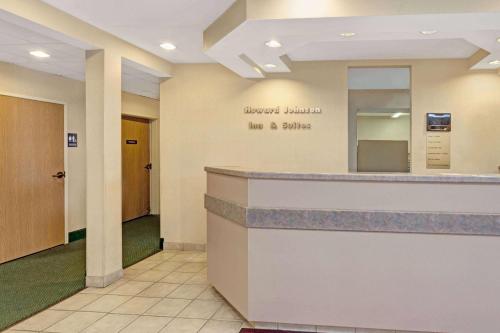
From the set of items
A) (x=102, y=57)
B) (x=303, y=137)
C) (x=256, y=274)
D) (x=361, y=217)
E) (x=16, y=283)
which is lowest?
(x=16, y=283)

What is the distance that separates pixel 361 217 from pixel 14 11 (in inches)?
127

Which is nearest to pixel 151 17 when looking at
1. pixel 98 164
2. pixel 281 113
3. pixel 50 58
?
pixel 98 164

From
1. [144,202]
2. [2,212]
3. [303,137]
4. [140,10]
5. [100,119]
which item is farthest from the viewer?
[144,202]

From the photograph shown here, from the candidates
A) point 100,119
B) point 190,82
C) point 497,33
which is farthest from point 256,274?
point 190,82

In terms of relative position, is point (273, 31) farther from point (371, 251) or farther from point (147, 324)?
point (147, 324)

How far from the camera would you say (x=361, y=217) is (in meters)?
3.35

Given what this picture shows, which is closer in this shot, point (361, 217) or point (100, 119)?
point (361, 217)

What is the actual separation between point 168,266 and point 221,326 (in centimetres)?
215

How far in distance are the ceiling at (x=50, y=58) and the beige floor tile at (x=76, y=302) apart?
2.61m

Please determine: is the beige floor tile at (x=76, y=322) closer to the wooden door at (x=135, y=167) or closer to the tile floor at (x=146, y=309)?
the tile floor at (x=146, y=309)

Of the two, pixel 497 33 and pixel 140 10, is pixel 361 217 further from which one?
pixel 140 10

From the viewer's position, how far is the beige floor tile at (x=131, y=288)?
4598 millimetres

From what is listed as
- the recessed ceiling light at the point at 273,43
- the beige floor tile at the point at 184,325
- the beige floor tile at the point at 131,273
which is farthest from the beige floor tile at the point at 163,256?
the recessed ceiling light at the point at 273,43

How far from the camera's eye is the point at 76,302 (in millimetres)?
4289
